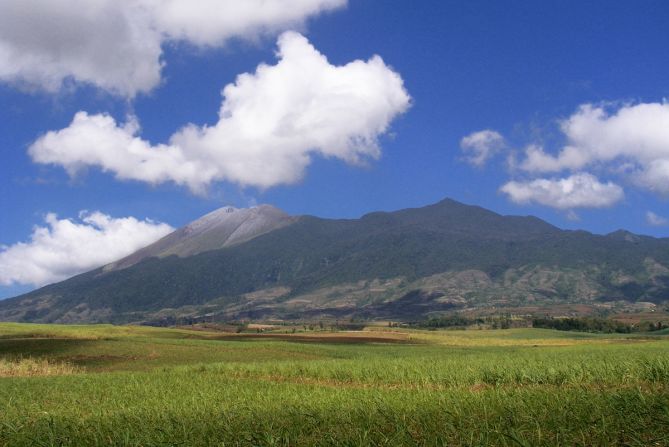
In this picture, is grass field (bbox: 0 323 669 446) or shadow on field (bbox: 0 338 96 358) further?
shadow on field (bbox: 0 338 96 358)

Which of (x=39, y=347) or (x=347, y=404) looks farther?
(x=39, y=347)

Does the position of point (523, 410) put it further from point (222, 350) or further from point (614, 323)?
point (614, 323)

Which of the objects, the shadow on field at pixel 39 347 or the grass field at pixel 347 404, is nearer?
the grass field at pixel 347 404

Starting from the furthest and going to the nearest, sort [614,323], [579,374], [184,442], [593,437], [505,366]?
1. [614,323]
2. [505,366]
3. [579,374]
4. [184,442]
5. [593,437]

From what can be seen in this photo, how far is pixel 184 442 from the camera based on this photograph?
9.23 metres

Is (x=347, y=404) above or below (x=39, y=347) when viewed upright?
above

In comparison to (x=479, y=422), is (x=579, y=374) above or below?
below

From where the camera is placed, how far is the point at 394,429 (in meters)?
9.73

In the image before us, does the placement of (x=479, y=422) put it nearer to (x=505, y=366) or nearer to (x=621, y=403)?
(x=621, y=403)

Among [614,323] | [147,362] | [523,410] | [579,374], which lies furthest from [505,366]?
[614,323]

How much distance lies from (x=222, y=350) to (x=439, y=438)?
2349 inches

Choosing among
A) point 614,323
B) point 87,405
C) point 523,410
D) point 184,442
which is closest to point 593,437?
point 523,410

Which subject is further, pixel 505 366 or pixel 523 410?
pixel 505 366

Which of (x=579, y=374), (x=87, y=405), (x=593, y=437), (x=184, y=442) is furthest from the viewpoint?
(x=579, y=374)
